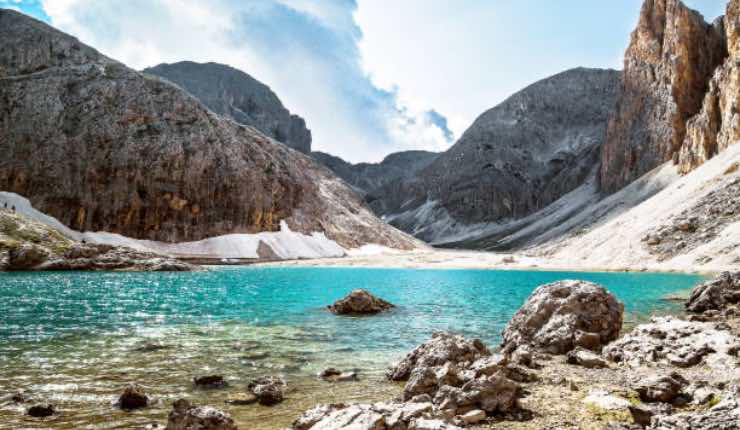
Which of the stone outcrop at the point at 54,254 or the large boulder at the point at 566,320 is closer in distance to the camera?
the large boulder at the point at 566,320

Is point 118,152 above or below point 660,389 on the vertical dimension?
above

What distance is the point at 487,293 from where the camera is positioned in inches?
1807

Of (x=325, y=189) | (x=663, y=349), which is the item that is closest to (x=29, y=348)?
(x=663, y=349)

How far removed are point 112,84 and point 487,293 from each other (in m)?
124

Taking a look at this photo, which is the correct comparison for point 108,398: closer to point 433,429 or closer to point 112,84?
point 433,429

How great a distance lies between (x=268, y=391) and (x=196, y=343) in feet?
30.3

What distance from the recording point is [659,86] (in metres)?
149

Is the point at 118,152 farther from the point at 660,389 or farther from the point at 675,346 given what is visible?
the point at 660,389

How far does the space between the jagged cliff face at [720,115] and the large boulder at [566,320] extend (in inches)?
4266

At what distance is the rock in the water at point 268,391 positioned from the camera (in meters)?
12.1

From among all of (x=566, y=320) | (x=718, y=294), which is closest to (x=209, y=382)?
(x=566, y=320)

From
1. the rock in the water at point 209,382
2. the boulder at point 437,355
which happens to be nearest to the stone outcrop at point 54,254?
the rock in the water at point 209,382

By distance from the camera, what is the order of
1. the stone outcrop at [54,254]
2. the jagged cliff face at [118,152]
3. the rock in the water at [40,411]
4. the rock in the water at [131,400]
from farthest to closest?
the jagged cliff face at [118,152] → the stone outcrop at [54,254] → the rock in the water at [131,400] → the rock in the water at [40,411]

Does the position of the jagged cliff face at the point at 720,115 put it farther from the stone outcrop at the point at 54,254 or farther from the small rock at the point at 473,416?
the small rock at the point at 473,416
